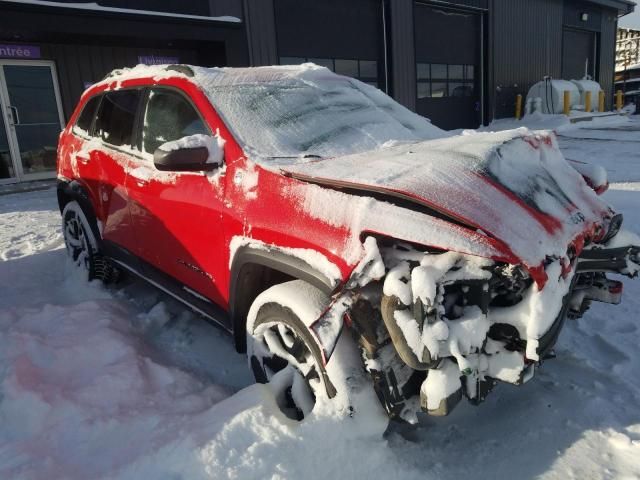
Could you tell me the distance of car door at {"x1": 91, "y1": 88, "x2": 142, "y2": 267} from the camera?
11.2 ft

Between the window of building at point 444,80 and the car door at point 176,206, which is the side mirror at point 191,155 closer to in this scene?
the car door at point 176,206

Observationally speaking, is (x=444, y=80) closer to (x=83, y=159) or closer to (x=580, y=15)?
(x=580, y=15)

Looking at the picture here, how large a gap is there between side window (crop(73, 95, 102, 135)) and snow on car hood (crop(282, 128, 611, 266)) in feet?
8.39

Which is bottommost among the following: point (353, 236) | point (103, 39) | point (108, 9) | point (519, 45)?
point (353, 236)

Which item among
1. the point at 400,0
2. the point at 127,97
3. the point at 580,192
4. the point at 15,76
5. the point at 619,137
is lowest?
the point at 619,137

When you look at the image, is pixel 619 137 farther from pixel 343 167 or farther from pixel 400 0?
pixel 343 167

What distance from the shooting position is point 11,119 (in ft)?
32.3

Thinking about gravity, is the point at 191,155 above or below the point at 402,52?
below

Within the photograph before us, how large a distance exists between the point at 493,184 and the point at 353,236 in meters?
0.58

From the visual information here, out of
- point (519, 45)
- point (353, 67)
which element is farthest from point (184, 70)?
Answer: point (519, 45)

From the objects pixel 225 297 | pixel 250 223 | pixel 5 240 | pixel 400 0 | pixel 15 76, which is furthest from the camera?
pixel 400 0

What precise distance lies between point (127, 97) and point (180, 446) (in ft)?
8.21

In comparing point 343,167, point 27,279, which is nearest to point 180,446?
point 343,167

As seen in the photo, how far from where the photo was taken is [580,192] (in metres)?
2.45
